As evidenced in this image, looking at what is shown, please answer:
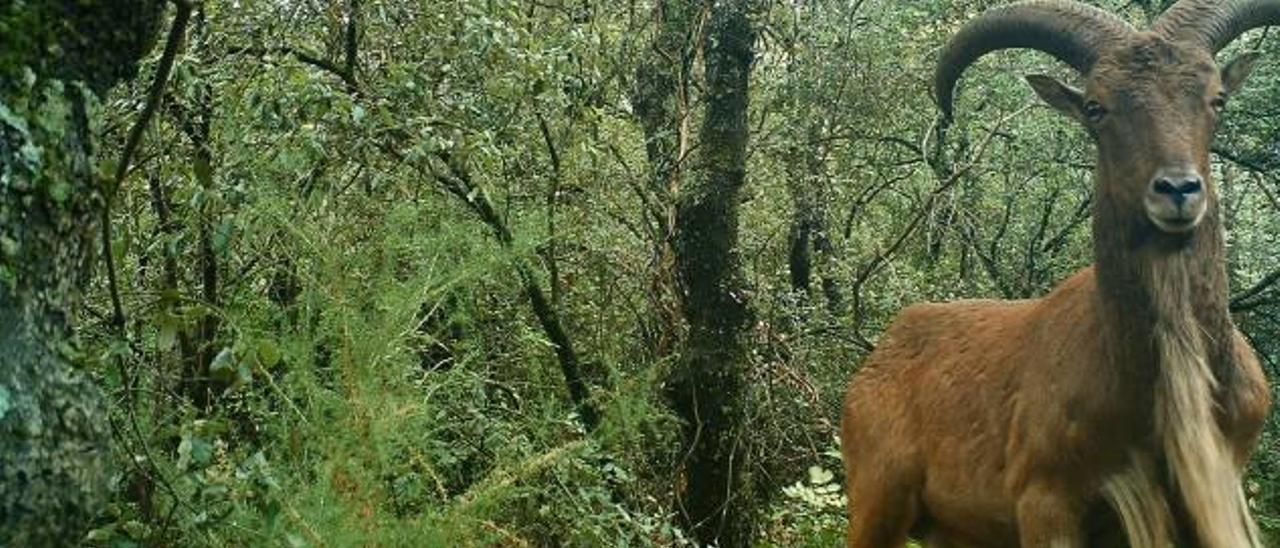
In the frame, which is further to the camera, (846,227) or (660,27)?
(846,227)

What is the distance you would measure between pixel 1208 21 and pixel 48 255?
454cm

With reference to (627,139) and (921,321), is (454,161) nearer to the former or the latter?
(921,321)

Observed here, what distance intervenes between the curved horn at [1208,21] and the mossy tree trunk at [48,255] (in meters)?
4.07

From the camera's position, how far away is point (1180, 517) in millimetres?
5941

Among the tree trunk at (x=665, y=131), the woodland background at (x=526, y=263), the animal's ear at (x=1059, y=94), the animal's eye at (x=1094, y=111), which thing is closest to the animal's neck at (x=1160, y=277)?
the animal's eye at (x=1094, y=111)

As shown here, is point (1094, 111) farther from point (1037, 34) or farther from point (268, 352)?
point (268, 352)

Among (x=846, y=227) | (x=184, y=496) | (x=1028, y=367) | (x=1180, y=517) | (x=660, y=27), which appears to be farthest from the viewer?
(x=846, y=227)

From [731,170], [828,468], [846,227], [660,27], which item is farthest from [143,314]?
[846,227]

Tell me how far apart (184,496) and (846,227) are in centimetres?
859

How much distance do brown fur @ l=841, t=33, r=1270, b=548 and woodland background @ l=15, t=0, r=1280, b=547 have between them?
1882 millimetres

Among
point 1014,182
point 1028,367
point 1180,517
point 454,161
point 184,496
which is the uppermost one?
point 1014,182

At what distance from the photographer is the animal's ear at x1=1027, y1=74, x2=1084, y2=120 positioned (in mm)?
6551

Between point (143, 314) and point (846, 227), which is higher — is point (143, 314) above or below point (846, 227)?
below

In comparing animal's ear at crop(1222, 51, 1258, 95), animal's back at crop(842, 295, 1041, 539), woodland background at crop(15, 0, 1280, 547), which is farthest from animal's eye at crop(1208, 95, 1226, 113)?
woodland background at crop(15, 0, 1280, 547)
